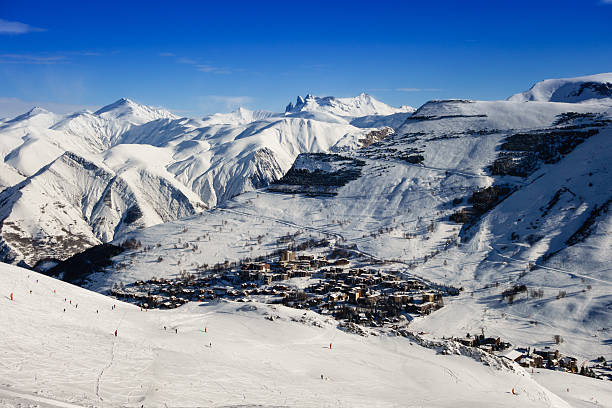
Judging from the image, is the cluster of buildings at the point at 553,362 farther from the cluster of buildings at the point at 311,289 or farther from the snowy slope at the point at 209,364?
the cluster of buildings at the point at 311,289

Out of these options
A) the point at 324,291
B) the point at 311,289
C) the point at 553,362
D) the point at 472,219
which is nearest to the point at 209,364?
the point at 553,362

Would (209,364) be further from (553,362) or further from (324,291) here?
(324,291)

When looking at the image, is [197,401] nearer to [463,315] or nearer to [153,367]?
[153,367]

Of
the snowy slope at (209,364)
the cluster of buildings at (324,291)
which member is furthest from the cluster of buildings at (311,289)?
the snowy slope at (209,364)

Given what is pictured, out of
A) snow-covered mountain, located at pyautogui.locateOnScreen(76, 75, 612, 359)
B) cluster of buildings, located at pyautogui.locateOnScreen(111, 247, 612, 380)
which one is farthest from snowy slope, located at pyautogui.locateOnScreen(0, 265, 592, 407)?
snow-covered mountain, located at pyautogui.locateOnScreen(76, 75, 612, 359)

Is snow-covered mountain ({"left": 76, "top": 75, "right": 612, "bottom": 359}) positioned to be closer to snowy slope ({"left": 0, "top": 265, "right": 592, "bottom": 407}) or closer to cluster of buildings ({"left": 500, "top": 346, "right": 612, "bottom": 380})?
cluster of buildings ({"left": 500, "top": 346, "right": 612, "bottom": 380})

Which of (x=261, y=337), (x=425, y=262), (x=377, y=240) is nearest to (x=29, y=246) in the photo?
(x=377, y=240)
